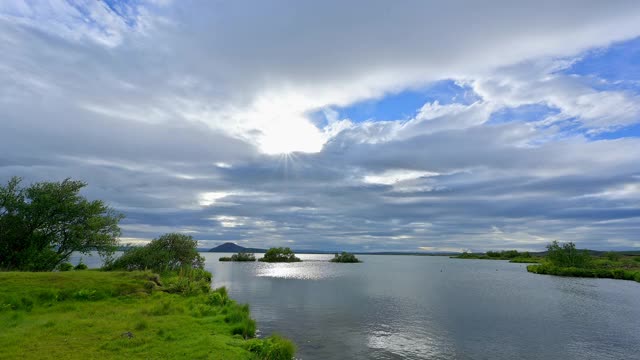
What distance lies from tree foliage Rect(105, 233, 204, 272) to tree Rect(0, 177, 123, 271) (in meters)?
9.29

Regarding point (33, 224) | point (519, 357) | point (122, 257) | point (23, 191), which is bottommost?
point (519, 357)

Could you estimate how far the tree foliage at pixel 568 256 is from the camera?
512 feet

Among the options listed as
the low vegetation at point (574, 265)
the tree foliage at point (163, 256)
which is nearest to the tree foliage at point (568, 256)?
the low vegetation at point (574, 265)

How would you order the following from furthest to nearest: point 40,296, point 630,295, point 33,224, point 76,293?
point 630,295 → point 33,224 → point 76,293 → point 40,296

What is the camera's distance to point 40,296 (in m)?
39.7

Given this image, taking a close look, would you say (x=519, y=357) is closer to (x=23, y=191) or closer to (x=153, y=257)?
(x=153, y=257)

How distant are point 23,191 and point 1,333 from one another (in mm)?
41463

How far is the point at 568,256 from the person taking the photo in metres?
159

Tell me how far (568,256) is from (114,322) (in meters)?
180

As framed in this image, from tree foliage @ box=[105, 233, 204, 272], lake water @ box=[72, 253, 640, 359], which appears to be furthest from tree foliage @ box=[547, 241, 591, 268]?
tree foliage @ box=[105, 233, 204, 272]

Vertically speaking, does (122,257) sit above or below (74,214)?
below

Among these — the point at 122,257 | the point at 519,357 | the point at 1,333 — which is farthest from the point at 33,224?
the point at 519,357

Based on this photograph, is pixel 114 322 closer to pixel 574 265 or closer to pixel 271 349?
pixel 271 349

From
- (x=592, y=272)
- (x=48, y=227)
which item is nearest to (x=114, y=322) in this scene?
(x=48, y=227)
